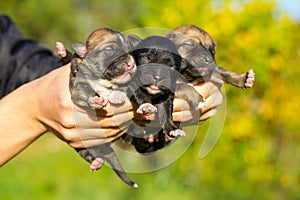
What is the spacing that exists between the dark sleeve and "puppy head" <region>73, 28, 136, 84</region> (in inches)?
25.2

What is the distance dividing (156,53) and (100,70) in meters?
0.27

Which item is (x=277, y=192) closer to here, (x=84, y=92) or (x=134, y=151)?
(x=134, y=151)

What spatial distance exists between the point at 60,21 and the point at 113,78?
17.1 metres

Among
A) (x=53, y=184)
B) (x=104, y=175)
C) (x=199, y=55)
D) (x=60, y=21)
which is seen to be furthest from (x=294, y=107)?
(x=60, y=21)

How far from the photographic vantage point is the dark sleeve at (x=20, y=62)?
11.8 feet

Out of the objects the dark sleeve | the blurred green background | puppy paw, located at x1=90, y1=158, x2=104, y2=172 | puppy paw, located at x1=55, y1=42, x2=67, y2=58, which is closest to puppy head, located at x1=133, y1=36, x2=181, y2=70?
puppy paw, located at x1=55, y1=42, x2=67, y2=58

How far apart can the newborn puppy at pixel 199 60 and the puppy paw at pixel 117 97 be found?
1.03 feet

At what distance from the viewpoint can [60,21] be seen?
19562mm

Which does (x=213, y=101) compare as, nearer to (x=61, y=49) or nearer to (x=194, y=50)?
(x=194, y=50)

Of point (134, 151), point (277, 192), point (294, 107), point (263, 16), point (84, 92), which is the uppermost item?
point (84, 92)

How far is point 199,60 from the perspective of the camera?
2.98 meters

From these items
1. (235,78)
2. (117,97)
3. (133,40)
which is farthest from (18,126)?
(235,78)

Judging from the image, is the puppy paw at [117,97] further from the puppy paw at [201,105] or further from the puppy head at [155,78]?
the puppy paw at [201,105]

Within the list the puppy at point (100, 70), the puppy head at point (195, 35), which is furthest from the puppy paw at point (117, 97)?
the puppy head at point (195, 35)
